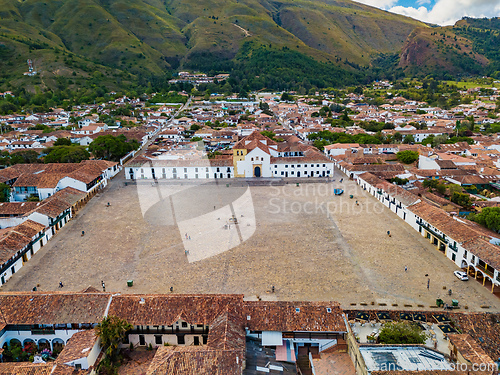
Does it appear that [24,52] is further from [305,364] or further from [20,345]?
[305,364]

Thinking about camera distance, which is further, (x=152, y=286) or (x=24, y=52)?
(x=24, y=52)

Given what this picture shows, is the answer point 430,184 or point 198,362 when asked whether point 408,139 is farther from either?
point 198,362

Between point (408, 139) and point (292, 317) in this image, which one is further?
point (408, 139)

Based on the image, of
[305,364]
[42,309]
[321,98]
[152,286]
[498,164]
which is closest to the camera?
[305,364]

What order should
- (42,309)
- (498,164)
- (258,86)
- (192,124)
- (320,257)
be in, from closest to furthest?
1. (42,309)
2. (320,257)
3. (498,164)
4. (192,124)
5. (258,86)

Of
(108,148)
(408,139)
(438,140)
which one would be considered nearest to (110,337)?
(108,148)

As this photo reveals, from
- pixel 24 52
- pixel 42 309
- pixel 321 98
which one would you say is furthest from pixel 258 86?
pixel 42 309

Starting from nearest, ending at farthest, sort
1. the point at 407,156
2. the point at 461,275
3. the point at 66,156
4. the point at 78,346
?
the point at 78,346, the point at 461,275, the point at 66,156, the point at 407,156

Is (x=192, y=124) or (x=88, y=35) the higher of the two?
(x=88, y=35)
